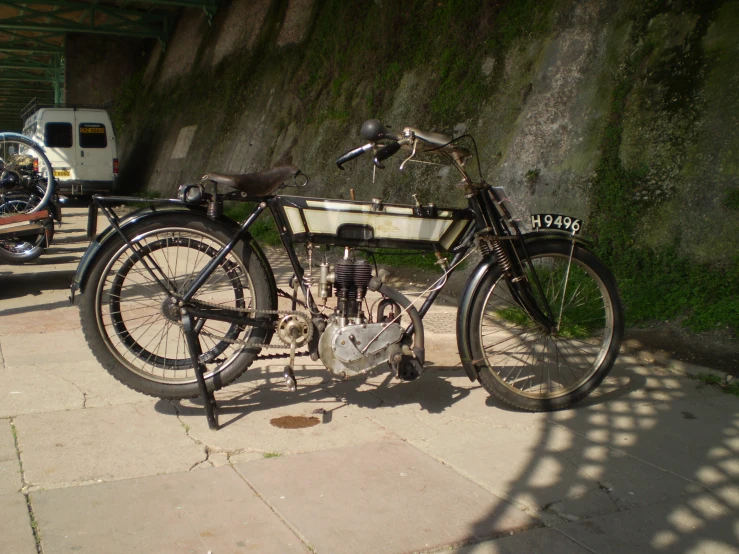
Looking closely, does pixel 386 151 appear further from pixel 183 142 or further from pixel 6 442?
pixel 183 142

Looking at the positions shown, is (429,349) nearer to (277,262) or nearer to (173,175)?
(277,262)

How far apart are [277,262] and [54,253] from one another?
324 cm

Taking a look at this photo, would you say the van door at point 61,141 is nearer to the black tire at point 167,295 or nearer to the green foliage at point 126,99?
the green foliage at point 126,99

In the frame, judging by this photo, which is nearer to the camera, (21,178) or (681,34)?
(681,34)

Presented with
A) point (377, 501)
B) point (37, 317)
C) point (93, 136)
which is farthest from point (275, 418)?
point (93, 136)

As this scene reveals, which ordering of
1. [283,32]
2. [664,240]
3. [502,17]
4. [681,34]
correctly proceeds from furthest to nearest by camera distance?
1. [283,32]
2. [502,17]
3. [681,34]
4. [664,240]

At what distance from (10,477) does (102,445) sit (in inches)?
17.9

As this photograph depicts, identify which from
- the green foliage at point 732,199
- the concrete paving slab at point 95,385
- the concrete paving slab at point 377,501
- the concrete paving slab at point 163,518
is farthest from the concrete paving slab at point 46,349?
the green foliage at point 732,199

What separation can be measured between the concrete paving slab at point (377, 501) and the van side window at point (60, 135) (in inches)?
741

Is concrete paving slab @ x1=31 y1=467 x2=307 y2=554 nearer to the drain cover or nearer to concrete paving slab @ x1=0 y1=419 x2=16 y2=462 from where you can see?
concrete paving slab @ x1=0 y1=419 x2=16 y2=462

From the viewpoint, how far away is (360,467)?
320 cm

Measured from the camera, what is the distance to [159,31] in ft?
80.5

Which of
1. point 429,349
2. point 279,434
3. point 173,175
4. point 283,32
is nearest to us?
point 279,434

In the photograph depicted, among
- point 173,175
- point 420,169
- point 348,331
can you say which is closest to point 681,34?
point 420,169
